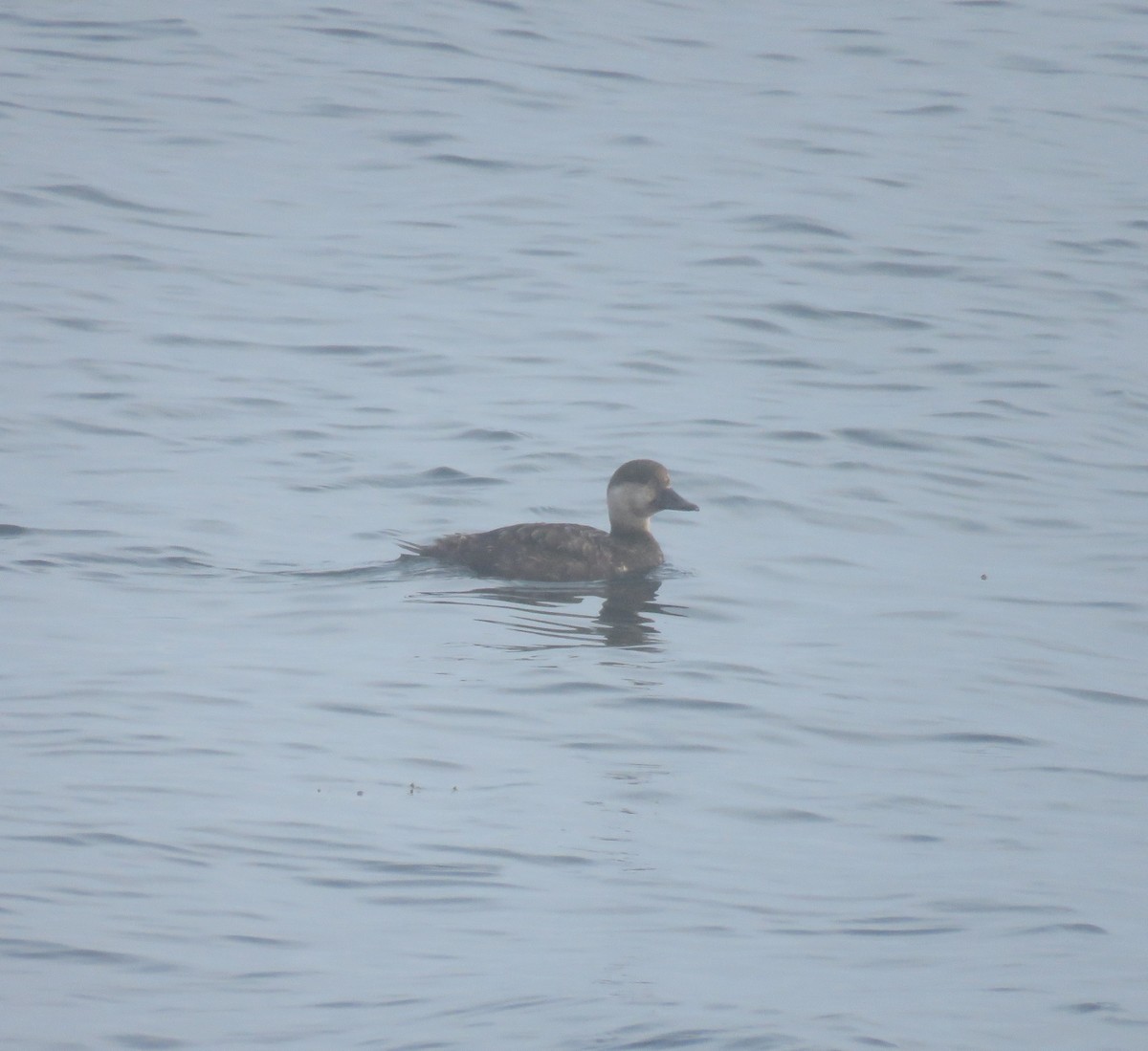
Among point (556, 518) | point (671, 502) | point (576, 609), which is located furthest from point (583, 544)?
point (556, 518)

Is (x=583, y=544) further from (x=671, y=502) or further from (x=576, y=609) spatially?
(x=671, y=502)

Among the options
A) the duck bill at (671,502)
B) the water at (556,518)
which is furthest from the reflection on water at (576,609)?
the duck bill at (671,502)

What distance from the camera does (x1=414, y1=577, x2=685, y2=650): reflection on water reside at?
393 inches

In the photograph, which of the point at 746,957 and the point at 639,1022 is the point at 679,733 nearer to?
the point at 746,957

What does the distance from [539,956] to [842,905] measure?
3.74ft

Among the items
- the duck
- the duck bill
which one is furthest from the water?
the duck bill

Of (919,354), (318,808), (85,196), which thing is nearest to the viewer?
(318,808)

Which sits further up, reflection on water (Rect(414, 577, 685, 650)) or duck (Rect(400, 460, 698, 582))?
duck (Rect(400, 460, 698, 582))

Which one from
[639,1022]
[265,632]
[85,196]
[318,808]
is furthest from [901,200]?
[639,1022]

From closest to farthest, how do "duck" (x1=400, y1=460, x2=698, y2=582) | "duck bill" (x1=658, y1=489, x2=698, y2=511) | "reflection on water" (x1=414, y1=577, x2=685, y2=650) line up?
"reflection on water" (x1=414, y1=577, x2=685, y2=650)
"duck" (x1=400, y1=460, x2=698, y2=582)
"duck bill" (x1=658, y1=489, x2=698, y2=511)

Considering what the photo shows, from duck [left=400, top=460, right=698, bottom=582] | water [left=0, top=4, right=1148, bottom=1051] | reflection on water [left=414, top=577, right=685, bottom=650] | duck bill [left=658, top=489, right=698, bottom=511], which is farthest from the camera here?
duck bill [left=658, top=489, right=698, bottom=511]

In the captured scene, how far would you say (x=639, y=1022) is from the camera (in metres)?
5.17

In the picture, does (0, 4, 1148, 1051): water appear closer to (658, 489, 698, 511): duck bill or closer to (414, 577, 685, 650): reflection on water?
(414, 577, 685, 650): reflection on water

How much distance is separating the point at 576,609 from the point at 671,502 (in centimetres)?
140
